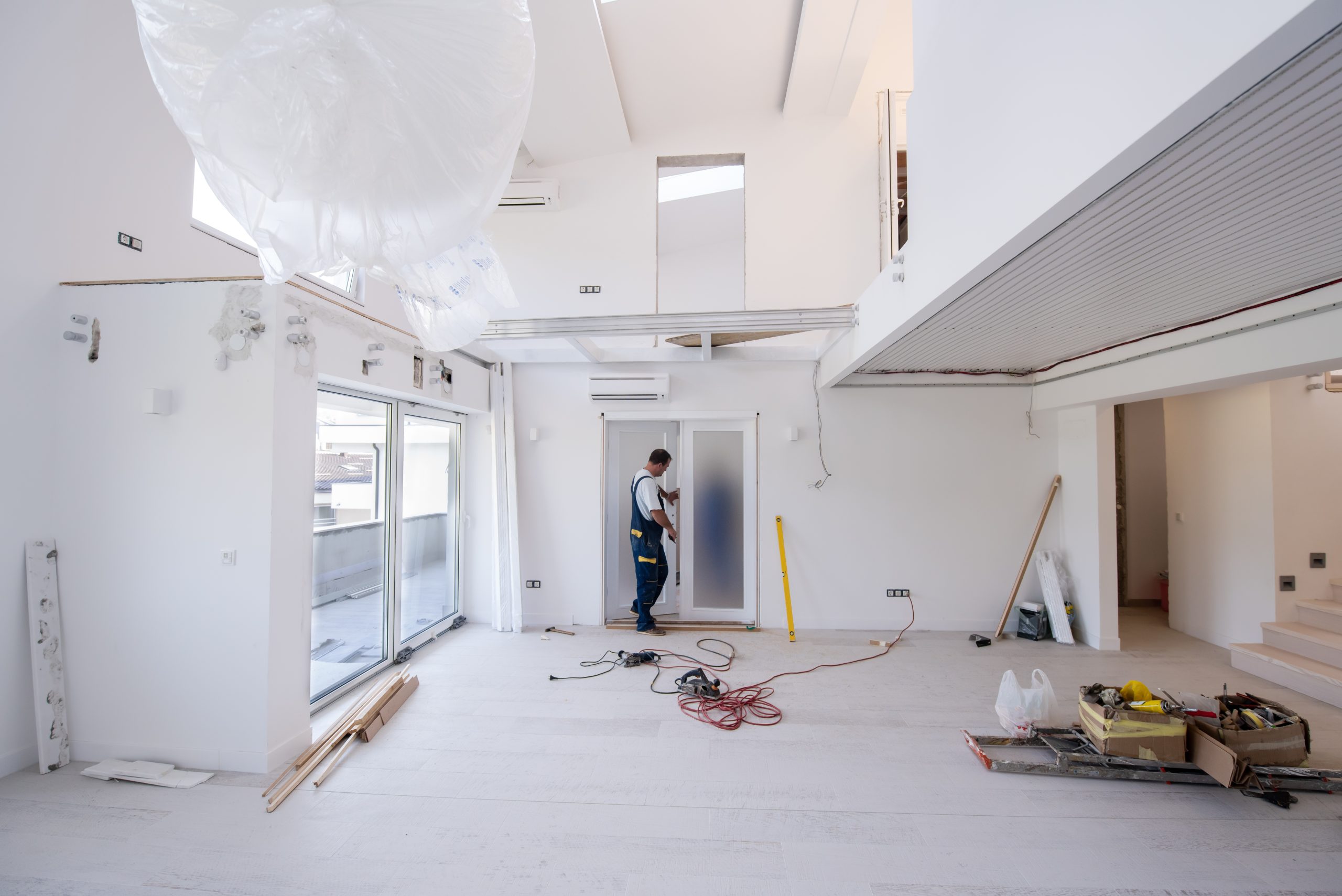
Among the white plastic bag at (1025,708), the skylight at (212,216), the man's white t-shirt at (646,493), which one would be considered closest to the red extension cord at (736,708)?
the white plastic bag at (1025,708)

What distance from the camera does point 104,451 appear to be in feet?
8.46

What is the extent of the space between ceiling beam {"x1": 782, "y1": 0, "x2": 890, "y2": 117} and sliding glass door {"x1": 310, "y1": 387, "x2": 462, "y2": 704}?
12.9 ft

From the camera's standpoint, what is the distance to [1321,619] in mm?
3816

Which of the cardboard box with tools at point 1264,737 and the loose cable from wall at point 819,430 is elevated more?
the loose cable from wall at point 819,430

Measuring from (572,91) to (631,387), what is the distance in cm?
232

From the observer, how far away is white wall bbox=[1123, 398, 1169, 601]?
18.9 feet

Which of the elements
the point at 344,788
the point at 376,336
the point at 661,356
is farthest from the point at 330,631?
the point at 661,356

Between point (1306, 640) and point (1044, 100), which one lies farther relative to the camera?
point (1306, 640)

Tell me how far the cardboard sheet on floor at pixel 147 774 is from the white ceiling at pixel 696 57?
4.93 m

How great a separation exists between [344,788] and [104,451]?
1.97m

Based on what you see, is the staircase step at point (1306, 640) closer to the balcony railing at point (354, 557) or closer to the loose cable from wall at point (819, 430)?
the loose cable from wall at point (819, 430)

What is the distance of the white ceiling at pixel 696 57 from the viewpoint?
3.78 m

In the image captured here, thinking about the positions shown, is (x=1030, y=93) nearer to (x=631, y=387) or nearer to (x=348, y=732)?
(x=631, y=387)

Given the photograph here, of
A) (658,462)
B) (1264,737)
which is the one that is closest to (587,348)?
(658,462)
